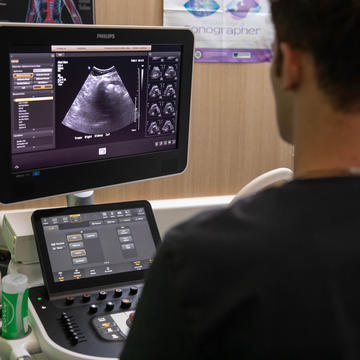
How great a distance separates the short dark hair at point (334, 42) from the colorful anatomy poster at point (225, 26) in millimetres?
1442

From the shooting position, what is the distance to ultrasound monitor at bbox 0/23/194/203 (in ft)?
4.43

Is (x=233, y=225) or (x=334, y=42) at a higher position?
(x=334, y=42)

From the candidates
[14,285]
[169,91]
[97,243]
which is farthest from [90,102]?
[14,285]

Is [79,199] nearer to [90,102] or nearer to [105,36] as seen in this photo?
[90,102]

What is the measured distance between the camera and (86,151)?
4.92 feet

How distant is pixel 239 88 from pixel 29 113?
1.03 meters

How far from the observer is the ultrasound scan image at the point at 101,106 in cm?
145

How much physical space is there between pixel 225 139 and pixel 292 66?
159 centimetres

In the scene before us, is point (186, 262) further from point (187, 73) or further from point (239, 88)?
point (239, 88)

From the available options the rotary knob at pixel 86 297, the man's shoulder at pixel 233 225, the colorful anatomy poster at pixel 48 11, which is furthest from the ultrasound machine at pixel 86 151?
the man's shoulder at pixel 233 225

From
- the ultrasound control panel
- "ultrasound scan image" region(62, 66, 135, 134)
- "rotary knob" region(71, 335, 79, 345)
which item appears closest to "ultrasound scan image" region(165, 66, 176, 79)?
"ultrasound scan image" region(62, 66, 135, 134)

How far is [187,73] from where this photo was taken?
5.30 feet

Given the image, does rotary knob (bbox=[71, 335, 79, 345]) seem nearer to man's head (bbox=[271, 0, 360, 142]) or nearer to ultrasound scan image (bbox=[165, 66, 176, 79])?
ultrasound scan image (bbox=[165, 66, 176, 79])

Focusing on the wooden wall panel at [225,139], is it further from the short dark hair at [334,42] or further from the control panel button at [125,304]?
the short dark hair at [334,42]
